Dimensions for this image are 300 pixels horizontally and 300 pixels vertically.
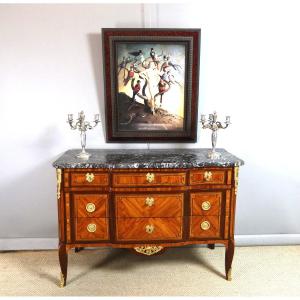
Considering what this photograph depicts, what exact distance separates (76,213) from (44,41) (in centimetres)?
168

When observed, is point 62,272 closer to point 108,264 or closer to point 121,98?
point 108,264

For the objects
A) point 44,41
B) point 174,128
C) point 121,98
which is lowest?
point 174,128

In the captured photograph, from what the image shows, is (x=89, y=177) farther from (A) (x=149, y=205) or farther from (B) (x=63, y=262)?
(B) (x=63, y=262)

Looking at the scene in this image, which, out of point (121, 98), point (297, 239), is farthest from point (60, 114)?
point (297, 239)

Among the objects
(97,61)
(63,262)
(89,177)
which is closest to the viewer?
(89,177)

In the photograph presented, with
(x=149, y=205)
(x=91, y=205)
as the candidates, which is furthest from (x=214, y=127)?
(x=91, y=205)

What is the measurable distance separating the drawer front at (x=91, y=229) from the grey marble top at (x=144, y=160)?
47 cm

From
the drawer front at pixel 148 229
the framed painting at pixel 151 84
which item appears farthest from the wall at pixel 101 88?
the drawer front at pixel 148 229

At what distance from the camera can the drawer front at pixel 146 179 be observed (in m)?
2.45

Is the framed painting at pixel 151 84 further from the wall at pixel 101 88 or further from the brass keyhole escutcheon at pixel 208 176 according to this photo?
the brass keyhole escutcheon at pixel 208 176

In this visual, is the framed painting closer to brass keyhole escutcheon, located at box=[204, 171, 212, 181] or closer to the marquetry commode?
the marquetry commode

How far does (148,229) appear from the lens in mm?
2525

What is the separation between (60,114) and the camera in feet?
9.80

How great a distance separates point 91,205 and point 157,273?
91 cm
